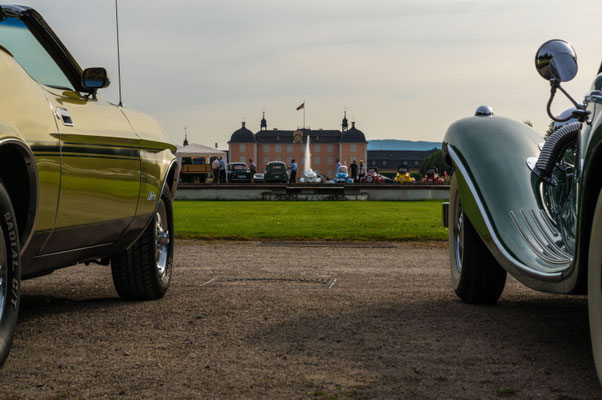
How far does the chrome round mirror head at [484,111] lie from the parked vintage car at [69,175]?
2.10 m

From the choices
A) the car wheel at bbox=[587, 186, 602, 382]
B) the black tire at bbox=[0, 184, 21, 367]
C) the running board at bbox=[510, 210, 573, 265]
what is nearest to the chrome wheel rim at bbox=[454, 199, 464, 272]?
the running board at bbox=[510, 210, 573, 265]

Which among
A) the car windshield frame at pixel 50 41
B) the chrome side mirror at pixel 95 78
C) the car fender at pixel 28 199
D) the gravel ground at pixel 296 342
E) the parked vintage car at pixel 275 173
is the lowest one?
the parked vintage car at pixel 275 173

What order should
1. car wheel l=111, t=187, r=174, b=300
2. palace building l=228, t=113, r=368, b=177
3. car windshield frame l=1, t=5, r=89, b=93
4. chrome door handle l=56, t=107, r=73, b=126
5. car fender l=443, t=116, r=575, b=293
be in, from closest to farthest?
chrome door handle l=56, t=107, r=73, b=126 → car fender l=443, t=116, r=575, b=293 → car windshield frame l=1, t=5, r=89, b=93 → car wheel l=111, t=187, r=174, b=300 → palace building l=228, t=113, r=368, b=177

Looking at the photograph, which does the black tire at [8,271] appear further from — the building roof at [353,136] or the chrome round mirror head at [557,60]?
the building roof at [353,136]

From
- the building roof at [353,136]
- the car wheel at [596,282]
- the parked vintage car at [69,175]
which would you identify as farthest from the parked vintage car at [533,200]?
the building roof at [353,136]

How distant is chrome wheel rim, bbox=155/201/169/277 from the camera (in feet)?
18.1

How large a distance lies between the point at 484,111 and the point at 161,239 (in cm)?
235

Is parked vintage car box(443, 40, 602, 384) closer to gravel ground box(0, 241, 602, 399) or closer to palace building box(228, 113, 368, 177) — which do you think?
gravel ground box(0, 241, 602, 399)

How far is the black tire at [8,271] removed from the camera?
3.13 m

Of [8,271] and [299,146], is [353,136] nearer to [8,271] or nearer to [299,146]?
[299,146]

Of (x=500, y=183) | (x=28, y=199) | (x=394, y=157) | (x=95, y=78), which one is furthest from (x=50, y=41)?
(x=394, y=157)

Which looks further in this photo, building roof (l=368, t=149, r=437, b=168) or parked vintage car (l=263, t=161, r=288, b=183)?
building roof (l=368, t=149, r=437, b=168)

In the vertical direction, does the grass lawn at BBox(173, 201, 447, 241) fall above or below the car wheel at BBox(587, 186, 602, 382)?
below

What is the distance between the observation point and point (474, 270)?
16.7 ft
